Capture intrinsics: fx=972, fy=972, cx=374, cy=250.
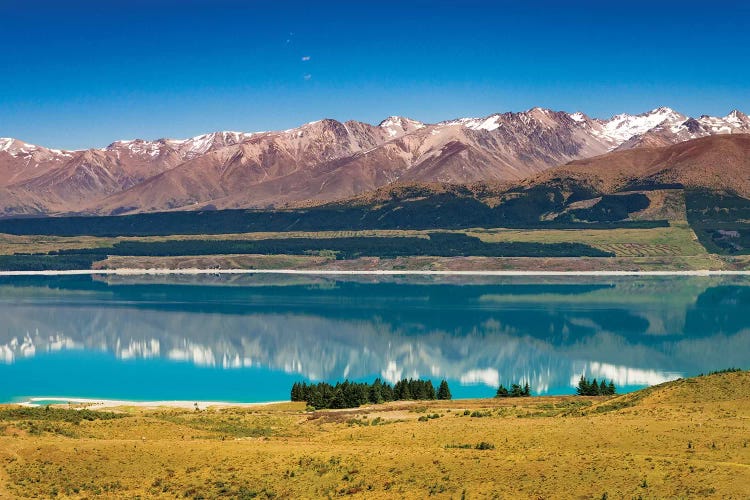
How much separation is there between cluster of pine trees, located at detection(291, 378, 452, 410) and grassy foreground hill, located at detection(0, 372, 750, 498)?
23428mm

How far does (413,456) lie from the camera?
1631 inches

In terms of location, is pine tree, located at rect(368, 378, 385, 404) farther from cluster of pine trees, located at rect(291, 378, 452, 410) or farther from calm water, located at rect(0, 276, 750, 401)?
calm water, located at rect(0, 276, 750, 401)

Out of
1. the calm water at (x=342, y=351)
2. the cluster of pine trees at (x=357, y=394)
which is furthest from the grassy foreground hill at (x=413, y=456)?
the calm water at (x=342, y=351)

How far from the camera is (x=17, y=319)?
194375 mm

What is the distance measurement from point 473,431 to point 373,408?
2414 cm

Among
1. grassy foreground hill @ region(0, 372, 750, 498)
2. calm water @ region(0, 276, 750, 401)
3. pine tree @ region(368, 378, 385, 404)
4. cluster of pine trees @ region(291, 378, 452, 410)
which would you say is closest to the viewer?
grassy foreground hill @ region(0, 372, 750, 498)

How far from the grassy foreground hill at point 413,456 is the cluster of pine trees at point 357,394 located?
76.9 ft

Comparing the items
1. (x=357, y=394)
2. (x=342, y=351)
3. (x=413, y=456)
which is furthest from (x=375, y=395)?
(x=342, y=351)

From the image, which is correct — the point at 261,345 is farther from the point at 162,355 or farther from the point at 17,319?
the point at 17,319

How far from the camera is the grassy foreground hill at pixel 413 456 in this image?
120 feet

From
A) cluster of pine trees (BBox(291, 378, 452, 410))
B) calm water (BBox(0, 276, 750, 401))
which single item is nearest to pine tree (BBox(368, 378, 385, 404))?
cluster of pine trees (BBox(291, 378, 452, 410))

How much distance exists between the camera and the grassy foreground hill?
3659 cm

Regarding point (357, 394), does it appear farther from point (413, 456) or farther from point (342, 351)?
point (342, 351)

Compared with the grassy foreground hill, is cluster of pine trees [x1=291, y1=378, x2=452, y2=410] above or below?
below
